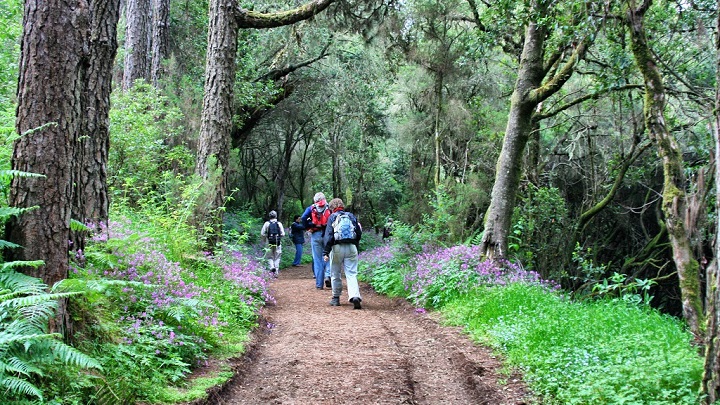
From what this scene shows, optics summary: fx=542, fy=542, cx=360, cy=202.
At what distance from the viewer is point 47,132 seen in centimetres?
392

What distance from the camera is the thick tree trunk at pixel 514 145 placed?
1027cm

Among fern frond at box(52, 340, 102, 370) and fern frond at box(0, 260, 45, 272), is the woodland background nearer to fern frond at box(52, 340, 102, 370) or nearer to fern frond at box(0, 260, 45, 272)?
fern frond at box(0, 260, 45, 272)

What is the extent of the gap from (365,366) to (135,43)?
10.7 meters

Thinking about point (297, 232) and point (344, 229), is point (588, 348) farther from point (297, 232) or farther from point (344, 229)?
point (297, 232)

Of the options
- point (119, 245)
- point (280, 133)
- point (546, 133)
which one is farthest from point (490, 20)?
point (280, 133)

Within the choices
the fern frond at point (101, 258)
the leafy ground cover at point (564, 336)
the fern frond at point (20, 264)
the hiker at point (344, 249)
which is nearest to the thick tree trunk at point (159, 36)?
the hiker at point (344, 249)

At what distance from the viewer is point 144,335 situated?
4.68 metres

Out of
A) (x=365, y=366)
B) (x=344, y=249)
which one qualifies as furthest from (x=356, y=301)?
(x=365, y=366)

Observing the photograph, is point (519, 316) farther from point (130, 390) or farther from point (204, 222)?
point (204, 222)

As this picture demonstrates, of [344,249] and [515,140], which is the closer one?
[344,249]

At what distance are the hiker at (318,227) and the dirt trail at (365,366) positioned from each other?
3475 mm

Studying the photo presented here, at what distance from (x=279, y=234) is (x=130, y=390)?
12232 mm

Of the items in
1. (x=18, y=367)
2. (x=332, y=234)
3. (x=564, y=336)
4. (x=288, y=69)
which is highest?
(x=288, y=69)

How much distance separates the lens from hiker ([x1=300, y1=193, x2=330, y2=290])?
39.3 ft
